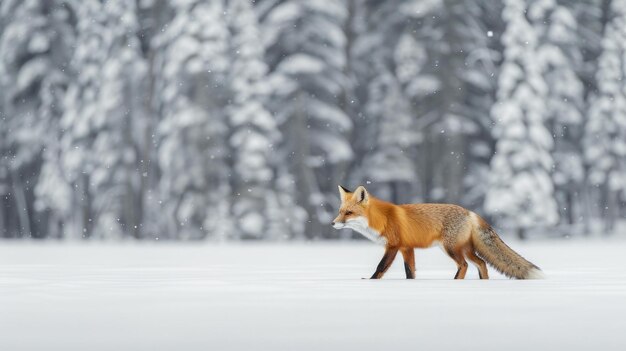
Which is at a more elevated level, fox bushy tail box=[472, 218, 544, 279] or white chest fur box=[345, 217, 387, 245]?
white chest fur box=[345, 217, 387, 245]

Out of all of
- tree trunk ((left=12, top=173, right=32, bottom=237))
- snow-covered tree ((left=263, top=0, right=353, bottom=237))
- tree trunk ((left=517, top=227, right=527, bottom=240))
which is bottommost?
tree trunk ((left=517, top=227, right=527, bottom=240))

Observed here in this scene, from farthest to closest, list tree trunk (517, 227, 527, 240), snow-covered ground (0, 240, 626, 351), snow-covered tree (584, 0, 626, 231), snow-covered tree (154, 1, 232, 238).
Result: snow-covered tree (584, 0, 626, 231)
snow-covered tree (154, 1, 232, 238)
tree trunk (517, 227, 527, 240)
snow-covered ground (0, 240, 626, 351)

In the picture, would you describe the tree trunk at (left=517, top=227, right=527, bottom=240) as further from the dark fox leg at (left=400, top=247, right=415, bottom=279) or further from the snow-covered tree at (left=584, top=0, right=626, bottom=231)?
the dark fox leg at (left=400, top=247, right=415, bottom=279)

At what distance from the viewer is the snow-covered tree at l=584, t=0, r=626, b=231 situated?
43.9 m

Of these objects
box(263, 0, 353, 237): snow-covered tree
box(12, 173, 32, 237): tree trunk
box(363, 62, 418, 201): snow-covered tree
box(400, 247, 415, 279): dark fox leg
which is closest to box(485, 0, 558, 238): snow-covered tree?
box(363, 62, 418, 201): snow-covered tree

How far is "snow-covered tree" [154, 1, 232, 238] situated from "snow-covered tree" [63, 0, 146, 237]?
3045mm

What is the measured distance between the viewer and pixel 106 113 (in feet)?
142

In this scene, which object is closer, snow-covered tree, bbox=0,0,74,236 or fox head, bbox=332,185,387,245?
fox head, bbox=332,185,387,245

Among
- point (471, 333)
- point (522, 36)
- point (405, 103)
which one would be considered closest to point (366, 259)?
point (471, 333)

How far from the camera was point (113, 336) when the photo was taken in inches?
314

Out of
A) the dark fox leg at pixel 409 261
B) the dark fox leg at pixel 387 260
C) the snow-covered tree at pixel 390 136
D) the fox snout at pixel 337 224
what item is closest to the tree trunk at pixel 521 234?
the snow-covered tree at pixel 390 136

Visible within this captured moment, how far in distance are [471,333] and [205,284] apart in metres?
5.73

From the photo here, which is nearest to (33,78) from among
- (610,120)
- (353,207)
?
(610,120)

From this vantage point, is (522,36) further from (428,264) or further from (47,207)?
(428,264)
